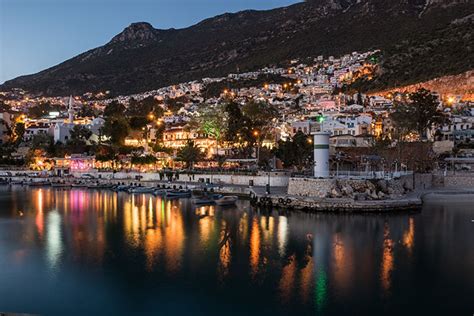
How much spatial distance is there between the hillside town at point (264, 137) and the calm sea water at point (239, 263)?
14.1 meters

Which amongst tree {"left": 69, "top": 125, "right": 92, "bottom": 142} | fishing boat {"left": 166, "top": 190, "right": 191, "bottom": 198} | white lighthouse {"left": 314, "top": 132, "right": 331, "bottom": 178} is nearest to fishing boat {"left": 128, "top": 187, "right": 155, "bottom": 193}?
fishing boat {"left": 166, "top": 190, "right": 191, "bottom": 198}

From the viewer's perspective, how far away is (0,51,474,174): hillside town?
4516cm

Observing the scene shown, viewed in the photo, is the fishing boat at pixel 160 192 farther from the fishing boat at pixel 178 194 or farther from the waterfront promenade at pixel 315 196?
the fishing boat at pixel 178 194

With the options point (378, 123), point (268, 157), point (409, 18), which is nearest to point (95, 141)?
point (268, 157)

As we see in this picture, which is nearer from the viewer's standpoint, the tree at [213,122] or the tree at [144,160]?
the tree at [144,160]

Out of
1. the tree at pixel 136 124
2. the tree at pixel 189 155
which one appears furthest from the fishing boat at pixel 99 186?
the tree at pixel 136 124

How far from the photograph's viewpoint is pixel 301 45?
14050cm

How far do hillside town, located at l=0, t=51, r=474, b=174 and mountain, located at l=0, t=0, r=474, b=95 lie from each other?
8.68m

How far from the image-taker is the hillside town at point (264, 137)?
4516 cm

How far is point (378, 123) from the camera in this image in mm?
58906

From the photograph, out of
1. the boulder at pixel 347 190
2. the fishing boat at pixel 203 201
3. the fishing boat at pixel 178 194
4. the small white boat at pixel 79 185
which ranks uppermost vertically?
the boulder at pixel 347 190

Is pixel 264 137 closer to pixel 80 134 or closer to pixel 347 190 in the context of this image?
pixel 347 190

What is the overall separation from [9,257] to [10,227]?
26.4 feet

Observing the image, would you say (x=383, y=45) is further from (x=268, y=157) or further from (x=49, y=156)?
(x=49, y=156)
